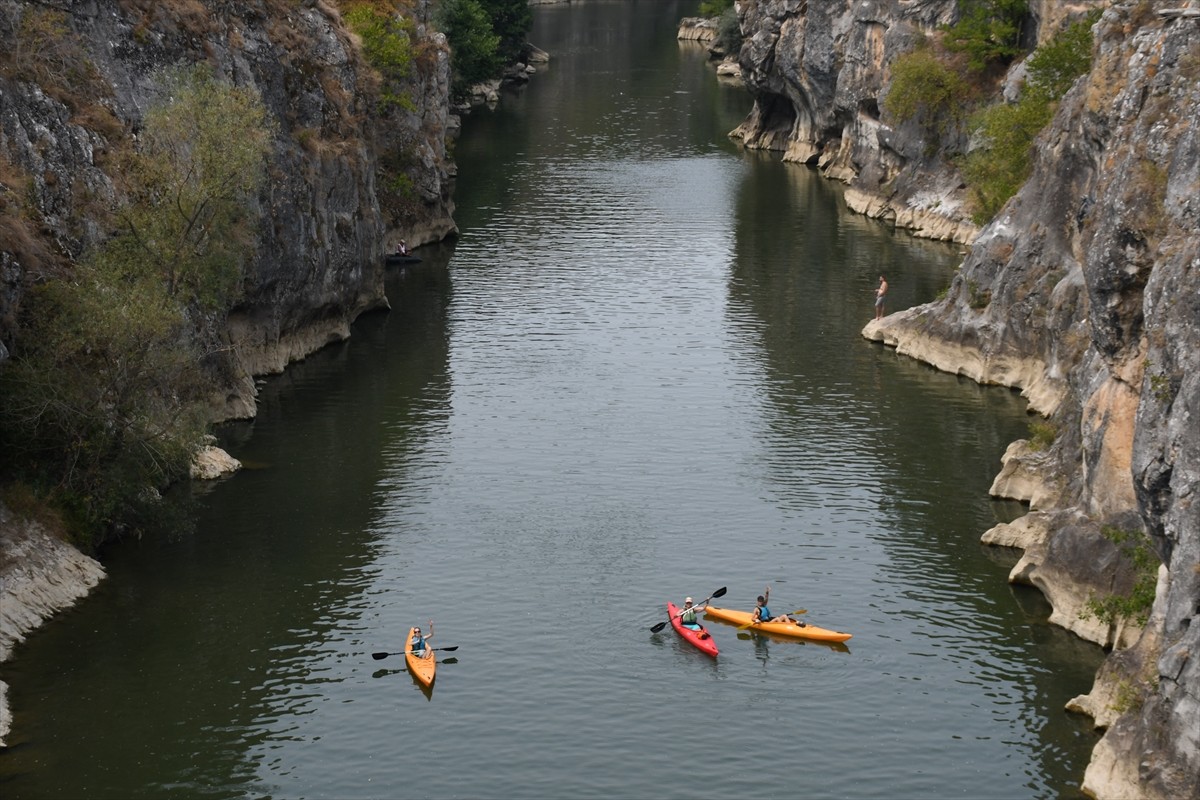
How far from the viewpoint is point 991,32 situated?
10700cm

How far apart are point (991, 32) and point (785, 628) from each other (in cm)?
6687

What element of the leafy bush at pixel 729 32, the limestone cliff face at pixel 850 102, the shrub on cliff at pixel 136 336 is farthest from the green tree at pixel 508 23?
the shrub on cliff at pixel 136 336

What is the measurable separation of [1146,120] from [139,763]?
34009mm

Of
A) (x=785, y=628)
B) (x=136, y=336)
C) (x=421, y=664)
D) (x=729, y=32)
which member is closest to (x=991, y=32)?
(x=785, y=628)

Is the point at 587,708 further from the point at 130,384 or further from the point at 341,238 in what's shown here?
the point at 341,238

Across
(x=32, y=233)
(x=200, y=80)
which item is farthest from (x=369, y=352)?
(x=32, y=233)

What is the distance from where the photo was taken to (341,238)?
81.8 m

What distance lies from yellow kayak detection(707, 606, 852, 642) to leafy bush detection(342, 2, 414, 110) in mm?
52429

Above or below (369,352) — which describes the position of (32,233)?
above

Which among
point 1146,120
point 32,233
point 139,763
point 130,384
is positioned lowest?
A: point 139,763

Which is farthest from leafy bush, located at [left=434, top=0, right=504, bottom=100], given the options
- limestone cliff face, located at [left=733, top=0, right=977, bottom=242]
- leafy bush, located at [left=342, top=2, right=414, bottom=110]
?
leafy bush, located at [left=342, top=2, right=414, bottom=110]

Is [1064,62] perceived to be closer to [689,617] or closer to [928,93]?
[928,93]

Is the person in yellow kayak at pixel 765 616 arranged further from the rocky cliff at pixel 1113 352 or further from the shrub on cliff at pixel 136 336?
the shrub on cliff at pixel 136 336

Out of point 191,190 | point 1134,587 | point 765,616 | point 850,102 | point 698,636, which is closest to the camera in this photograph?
point 1134,587
